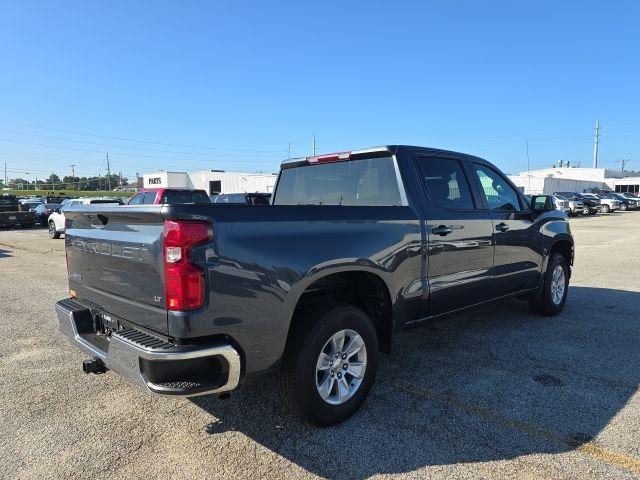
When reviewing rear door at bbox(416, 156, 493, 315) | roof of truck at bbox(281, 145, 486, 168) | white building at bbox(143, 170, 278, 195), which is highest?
white building at bbox(143, 170, 278, 195)

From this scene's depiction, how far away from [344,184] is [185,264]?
6.91ft

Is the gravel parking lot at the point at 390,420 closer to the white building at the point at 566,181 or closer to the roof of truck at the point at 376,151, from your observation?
the roof of truck at the point at 376,151

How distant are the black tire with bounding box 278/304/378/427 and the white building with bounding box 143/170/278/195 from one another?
135 feet

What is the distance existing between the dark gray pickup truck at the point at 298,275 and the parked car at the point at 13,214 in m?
23.8

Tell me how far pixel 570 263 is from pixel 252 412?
4835 mm

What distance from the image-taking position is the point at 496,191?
4914 mm

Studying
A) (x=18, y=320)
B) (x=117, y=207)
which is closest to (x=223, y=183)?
(x=18, y=320)

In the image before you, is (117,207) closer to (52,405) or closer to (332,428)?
(52,405)

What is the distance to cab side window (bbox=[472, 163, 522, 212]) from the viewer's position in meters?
4.75

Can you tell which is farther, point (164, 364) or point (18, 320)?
point (18, 320)

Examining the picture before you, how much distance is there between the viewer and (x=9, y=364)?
4406 mm

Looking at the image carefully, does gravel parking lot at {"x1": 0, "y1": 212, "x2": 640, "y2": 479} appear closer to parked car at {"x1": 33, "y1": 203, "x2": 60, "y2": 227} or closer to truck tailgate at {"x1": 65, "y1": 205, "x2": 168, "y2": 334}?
truck tailgate at {"x1": 65, "y1": 205, "x2": 168, "y2": 334}

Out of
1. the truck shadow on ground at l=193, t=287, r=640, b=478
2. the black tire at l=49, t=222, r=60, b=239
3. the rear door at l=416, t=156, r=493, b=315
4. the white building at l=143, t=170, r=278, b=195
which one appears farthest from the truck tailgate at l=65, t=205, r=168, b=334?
the white building at l=143, t=170, r=278, b=195

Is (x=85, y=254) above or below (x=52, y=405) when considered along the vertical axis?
above
